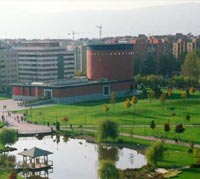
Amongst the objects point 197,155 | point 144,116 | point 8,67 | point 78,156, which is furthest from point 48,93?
point 197,155

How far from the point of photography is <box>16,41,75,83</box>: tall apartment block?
109m

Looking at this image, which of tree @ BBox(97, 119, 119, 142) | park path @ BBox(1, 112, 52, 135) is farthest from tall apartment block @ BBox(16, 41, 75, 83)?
tree @ BBox(97, 119, 119, 142)

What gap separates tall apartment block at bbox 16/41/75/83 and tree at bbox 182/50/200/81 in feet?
79.7

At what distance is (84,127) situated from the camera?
2408 inches

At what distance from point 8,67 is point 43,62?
384 inches

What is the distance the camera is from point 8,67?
113938 mm

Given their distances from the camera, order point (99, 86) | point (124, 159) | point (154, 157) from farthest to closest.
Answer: point (99, 86) < point (124, 159) < point (154, 157)

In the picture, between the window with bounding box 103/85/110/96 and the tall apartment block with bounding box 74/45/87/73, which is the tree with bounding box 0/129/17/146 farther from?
the tall apartment block with bounding box 74/45/87/73

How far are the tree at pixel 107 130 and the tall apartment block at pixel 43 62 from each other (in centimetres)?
5829

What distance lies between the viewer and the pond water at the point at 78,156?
42.1m

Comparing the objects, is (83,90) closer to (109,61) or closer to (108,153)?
(109,61)

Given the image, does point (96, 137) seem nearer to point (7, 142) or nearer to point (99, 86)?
point (7, 142)

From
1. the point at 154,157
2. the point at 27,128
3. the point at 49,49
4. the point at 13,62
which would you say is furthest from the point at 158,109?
the point at 13,62

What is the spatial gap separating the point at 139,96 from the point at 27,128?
31.3 metres
